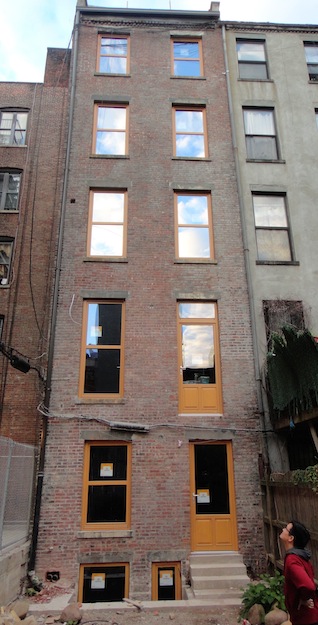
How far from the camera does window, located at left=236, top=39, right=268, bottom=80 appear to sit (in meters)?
14.4

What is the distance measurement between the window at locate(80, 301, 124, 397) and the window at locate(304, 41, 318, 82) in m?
10.4

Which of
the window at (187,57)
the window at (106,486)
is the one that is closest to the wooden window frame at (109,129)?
the window at (187,57)

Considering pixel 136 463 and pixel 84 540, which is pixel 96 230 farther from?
pixel 84 540

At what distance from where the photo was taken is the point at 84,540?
913 centimetres

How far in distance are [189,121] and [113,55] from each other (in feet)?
12.0

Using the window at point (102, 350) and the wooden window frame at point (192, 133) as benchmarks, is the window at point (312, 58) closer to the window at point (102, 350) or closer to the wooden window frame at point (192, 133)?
the wooden window frame at point (192, 133)

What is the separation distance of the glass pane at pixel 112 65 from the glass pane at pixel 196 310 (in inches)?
333

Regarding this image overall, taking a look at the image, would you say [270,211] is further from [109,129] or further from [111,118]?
[111,118]

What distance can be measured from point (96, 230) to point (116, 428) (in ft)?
Result: 18.0

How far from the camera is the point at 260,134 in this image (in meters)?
13.6

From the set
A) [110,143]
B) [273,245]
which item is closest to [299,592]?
[273,245]

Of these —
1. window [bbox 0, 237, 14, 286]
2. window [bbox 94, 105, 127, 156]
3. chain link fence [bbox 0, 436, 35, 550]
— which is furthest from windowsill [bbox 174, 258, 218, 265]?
window [bbox 0, 237, 14, 286]

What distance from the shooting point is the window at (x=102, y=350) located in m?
10.5

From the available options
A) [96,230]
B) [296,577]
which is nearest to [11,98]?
[96,230]
